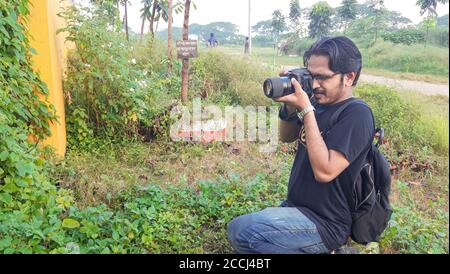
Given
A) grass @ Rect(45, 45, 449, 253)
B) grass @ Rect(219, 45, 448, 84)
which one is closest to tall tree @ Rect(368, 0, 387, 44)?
grass @ Rect(219, 45, 448, 84)

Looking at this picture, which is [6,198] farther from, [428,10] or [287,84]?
[428,10]

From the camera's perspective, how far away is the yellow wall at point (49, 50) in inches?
92.0

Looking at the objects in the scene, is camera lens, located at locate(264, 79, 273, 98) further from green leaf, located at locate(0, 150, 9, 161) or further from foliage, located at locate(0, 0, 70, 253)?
green leaf, located at locate(0, 150, 9, 161)

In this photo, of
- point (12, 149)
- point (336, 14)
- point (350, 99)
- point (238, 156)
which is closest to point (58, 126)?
point (12, 149)

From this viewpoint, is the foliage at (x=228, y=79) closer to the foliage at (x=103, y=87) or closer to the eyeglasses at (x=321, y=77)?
the foliage at (x=103, y=87)

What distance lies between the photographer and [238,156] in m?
3.18

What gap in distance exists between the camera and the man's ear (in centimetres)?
132

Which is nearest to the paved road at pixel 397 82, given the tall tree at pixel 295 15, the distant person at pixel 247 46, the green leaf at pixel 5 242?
the tall tree at pixel 295 15

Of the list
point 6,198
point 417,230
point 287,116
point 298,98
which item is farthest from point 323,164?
point 6,198

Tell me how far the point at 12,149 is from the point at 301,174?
52.4 inches

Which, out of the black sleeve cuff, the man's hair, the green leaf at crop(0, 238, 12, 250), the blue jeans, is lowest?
the green leaf at crop(0, 238, 12, 250)

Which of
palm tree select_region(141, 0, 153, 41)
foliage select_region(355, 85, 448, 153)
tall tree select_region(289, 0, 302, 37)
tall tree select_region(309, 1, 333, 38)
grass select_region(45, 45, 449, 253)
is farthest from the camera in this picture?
palm tree select_region(141, 0, 153, 41)

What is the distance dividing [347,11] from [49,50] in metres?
2.28

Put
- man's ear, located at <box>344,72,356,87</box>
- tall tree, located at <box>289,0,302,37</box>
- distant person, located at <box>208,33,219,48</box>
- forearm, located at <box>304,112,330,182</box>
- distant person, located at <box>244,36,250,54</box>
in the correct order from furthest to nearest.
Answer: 1. distant person, located at <box>208,33,219,48</box>
2. distant person, located at <box>244,36,250,54</box>
3. tall tree, located at <box>289,0,302,37</box>
4. man's ear, located at <box>344,72,356,87</box>
5. forearm, located at <box>304,112,330,182</box>
